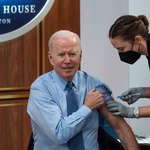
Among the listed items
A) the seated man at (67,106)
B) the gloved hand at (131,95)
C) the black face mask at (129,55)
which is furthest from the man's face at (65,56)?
the gloved hand at (131,95)

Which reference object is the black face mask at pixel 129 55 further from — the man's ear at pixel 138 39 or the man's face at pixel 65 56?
the man's face at pixel 65 56

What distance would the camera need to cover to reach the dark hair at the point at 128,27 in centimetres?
215

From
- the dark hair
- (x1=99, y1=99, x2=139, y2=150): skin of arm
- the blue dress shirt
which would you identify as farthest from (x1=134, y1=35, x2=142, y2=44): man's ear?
(x1=99, y1=99, x2=139, y2=150): skin of arm

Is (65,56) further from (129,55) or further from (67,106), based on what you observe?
(129,55)

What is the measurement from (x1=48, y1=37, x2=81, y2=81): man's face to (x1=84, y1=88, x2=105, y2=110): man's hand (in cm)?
16

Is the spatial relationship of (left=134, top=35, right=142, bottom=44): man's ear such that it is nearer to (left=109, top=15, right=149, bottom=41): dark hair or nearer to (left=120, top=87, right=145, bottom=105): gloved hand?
(left=109, top=15, right=149, bottom=41): dark hair

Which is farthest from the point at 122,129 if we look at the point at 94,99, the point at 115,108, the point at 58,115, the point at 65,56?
the point at 65,56

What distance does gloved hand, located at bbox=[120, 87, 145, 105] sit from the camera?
2.52 m

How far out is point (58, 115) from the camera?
1.89m

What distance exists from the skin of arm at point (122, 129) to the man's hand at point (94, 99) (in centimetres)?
13

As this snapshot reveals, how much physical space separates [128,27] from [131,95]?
0.58 m

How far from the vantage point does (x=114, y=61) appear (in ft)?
11.4

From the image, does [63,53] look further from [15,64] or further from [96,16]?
[96,16]

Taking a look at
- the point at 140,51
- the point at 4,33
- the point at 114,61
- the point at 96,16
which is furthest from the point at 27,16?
the point at 140,51
